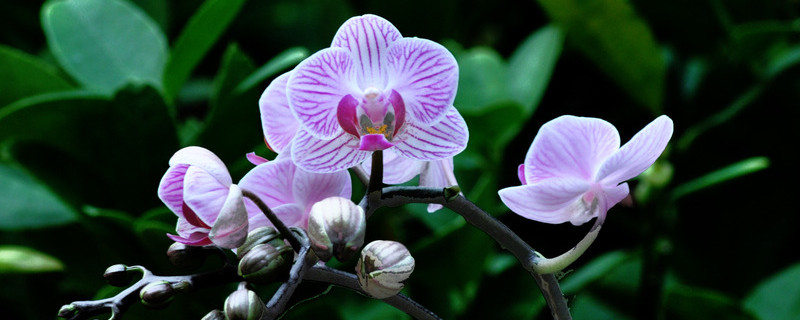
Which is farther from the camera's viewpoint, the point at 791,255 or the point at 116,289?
the point at 791,255

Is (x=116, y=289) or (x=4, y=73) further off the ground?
(x=4, y=73)

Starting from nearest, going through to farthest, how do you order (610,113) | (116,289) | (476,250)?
1. (116,289)
2. (476,250)
3. (610,113)

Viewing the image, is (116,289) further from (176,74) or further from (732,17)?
(732,17)

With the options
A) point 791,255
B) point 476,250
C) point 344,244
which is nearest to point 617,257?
point 476,250

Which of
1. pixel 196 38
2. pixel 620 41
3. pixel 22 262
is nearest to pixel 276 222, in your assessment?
pixel 22 262

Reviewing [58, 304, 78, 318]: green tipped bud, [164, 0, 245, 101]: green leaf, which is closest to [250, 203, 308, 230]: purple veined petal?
[58, 304, 78, 318]: green tipped bud

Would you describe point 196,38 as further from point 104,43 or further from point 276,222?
point 276,222

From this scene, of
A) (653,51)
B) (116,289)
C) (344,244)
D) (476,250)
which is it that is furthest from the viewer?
(653,51)
